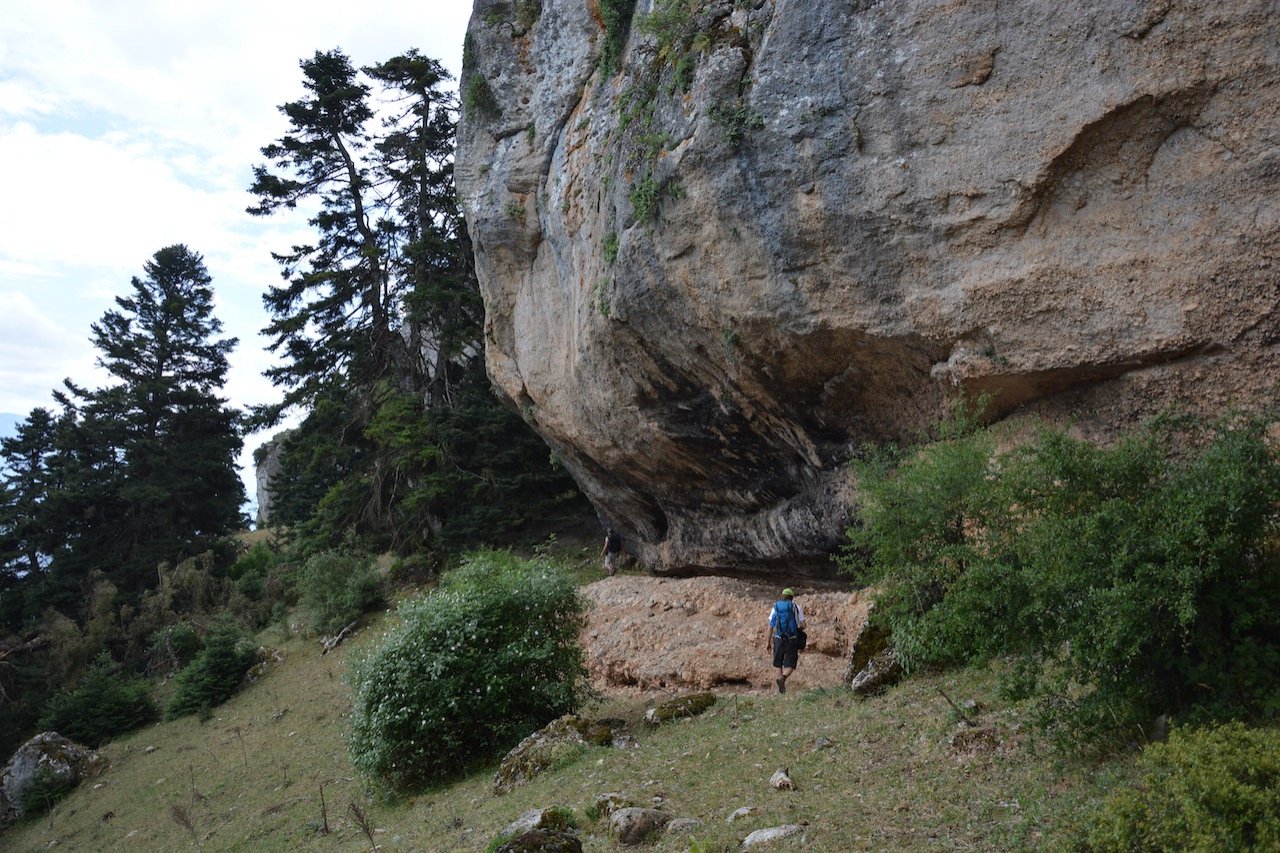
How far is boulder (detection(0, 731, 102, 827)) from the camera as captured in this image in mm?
19109

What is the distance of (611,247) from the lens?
12969 mm

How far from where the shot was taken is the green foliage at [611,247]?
12883 mm

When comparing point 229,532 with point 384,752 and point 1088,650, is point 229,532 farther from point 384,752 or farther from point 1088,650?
point 1088,650

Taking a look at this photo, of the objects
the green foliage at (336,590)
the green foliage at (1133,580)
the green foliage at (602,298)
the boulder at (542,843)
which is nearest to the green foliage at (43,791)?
the green foliage at (336,590)

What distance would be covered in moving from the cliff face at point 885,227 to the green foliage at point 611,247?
0.05m

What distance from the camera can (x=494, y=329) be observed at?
18.9 m

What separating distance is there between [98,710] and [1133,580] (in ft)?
80.7

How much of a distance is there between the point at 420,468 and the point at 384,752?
13.3 metres

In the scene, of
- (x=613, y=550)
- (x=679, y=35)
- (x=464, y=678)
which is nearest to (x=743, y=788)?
(x=464, y=678)

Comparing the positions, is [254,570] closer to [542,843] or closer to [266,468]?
[266,468]

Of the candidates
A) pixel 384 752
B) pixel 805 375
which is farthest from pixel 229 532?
pixel 805 375

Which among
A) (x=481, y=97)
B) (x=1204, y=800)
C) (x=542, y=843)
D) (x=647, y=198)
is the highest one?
(x=481, y=97)

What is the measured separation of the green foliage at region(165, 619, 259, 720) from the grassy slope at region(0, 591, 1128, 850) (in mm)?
4273

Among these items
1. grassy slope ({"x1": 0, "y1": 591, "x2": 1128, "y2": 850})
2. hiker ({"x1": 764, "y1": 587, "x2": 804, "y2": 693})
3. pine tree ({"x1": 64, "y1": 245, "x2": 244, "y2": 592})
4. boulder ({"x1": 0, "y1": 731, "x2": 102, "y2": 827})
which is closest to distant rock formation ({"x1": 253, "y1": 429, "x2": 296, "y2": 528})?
pine tree ({"x1": 64, "y1": 245, "x2": 244, "y2": 592})
